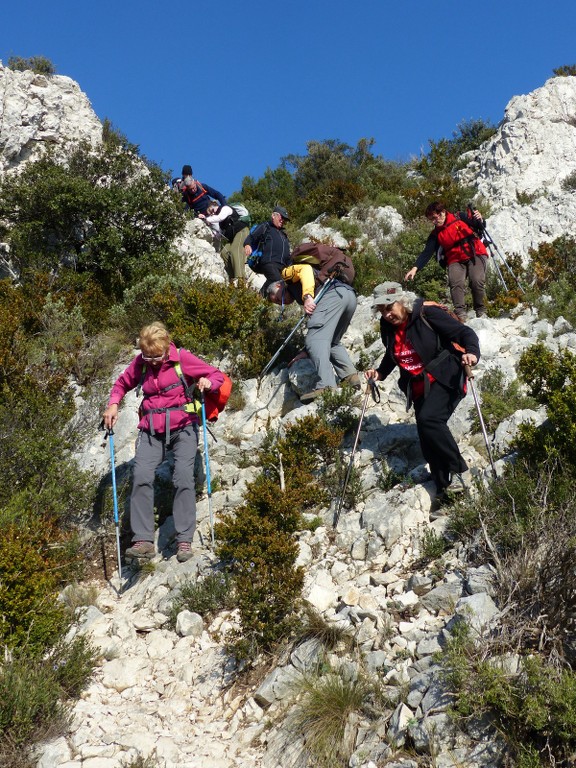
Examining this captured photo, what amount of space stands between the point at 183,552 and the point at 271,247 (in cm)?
541

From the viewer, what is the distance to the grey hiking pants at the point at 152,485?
614 centimetres

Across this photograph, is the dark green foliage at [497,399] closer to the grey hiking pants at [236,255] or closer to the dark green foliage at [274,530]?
the dark green foliage at [274,530]

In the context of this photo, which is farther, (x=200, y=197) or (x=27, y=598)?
(x=200, y=197)

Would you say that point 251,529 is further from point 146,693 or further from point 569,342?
point 569,342

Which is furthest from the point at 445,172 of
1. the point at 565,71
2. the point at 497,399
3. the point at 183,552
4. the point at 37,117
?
the point at 183,552

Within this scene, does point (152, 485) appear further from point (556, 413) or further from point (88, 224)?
point (88, 224)

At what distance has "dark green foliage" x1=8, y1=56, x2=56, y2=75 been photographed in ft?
60.1

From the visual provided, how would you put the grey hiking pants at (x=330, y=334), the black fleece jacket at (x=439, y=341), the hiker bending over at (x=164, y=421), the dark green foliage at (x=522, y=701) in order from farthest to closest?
the grey hiking pants at (x=330, y=334), the hiker bending over at (x=164, y=421), the black fleece jacket at (x=439, y=341), the dark green foliage at (x=522, y=701)

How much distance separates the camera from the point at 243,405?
28.7 ft

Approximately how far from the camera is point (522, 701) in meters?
3.53

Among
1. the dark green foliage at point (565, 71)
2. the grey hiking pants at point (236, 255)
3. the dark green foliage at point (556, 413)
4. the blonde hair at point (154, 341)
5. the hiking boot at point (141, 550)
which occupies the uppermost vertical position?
the dark green foliage at point (565, 71)

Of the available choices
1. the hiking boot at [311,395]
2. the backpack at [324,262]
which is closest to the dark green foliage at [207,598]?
the hiking boot at [311,395]

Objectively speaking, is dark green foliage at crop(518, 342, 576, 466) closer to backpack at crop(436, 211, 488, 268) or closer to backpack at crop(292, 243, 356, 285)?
backpack at crop(436, 211, 488, 268)

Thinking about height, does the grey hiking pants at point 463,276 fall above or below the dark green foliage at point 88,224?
below
